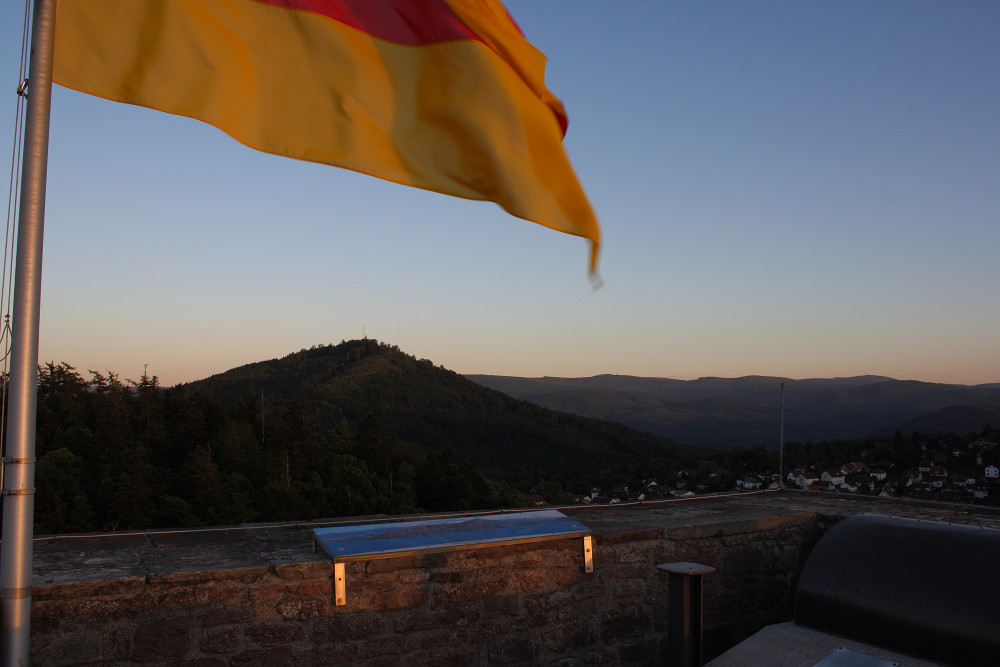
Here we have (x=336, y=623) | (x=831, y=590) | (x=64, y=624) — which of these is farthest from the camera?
(x=831, y=590)

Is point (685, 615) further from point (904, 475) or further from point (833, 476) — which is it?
point (904, 475)

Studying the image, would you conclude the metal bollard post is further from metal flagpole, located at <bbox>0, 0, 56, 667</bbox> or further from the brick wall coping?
metal flagpole, located at <bbox>0, 0, 56, 667</bbox>

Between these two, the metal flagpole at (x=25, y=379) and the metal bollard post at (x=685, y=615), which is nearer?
the metal flagpole at (x=25, y=379)

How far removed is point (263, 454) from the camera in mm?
31469

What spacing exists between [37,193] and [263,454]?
31052 millimetres

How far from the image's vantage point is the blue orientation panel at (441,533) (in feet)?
11.8

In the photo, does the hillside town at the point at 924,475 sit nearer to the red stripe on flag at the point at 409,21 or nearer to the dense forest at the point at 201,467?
the red stripe on flag at the point at 409,21

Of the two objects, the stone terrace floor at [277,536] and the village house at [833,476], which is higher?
the stone terrace floor at [277,536]

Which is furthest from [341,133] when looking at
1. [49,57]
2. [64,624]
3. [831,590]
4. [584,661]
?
[831,590]

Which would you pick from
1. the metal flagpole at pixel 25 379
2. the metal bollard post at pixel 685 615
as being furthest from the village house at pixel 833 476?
the metal flagpole at pixel 25 379

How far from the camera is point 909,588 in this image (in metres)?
3.73

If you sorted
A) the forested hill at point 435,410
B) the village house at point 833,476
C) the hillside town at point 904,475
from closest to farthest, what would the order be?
the hillside town at point 904,475 → the village house at point 833,476 → the forested hill at point 435,410

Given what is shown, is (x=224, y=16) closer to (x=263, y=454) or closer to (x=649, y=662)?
(x=649, y=662)

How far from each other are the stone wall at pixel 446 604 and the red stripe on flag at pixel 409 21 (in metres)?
2.38
